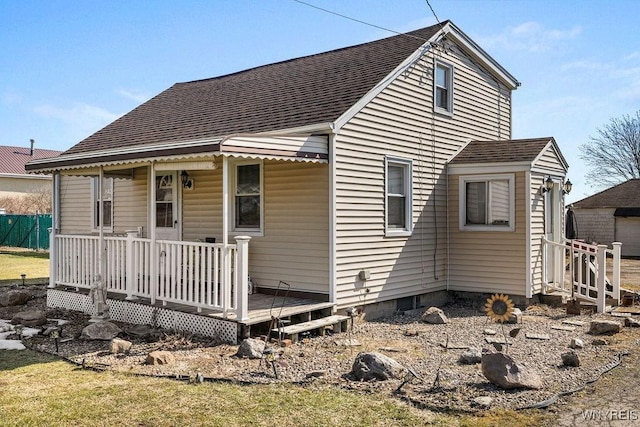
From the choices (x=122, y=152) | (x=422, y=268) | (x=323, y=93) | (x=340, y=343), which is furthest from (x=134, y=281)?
(x=422, y=268)

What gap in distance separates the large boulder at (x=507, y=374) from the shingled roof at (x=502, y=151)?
617 cm

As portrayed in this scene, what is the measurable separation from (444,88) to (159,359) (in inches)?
336

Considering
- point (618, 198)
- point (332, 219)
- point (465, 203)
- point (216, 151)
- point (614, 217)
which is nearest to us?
point (216, 151)

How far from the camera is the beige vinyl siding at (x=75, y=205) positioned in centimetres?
1608

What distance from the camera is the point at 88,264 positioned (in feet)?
33.5

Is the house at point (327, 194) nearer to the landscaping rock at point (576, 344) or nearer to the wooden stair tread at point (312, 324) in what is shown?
the wooden stair tread at point (312, 324)

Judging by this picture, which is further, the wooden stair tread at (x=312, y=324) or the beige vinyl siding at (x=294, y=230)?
the beige vinyl siding at (x=294, y=230)

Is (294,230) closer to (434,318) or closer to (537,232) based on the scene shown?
(434,318)

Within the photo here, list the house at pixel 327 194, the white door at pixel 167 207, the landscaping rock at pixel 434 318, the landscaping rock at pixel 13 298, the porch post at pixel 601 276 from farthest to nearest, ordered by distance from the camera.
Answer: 1. the white door at pixel 167 207
2. the landscaping rock at pixel 13 298
3. the porch post at pixel 601 276
4. the landscaping rock at pixel 434 318
5. the house at pixel 327 194

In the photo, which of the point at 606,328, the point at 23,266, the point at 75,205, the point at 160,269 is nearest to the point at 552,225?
the point at 606,328

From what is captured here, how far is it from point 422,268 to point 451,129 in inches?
128

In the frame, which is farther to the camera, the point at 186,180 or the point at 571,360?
the point at 186,180

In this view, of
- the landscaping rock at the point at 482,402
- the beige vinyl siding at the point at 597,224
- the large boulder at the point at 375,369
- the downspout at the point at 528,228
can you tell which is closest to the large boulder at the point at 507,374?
the landscaping rock at the point at 482,402

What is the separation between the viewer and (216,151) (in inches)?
285
